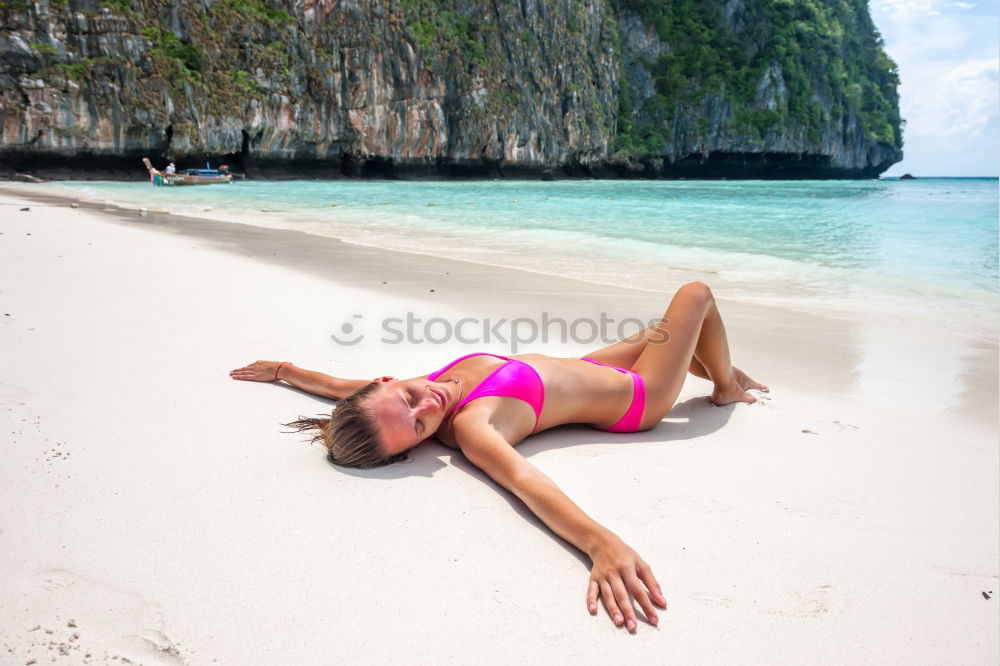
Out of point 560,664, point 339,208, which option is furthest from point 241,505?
point 339,208

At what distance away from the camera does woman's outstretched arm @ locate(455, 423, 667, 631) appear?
1.63 meters

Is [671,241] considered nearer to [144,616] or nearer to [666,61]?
[144,616]

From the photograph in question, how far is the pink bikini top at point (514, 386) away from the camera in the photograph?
255 cm

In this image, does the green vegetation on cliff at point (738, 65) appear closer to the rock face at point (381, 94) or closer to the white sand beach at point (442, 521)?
the rock face at point (381, 94)

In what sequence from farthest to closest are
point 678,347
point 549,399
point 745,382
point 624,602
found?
1. point 745,382
2. point 678,347
3. point 549,399
4. point 624,602

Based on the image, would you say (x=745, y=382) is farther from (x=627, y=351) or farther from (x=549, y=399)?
(x=549, y=399)

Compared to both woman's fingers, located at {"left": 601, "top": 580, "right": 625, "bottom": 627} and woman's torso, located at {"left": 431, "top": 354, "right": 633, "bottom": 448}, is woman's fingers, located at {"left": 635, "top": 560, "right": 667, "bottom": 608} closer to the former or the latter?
woman's fingers, located at {"left": 601, "top": 580, "right": 625, "bottom": 627}

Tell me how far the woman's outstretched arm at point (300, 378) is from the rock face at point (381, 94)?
1407 inches

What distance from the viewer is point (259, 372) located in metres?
3.24

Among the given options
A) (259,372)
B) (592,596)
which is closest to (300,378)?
(259,372)

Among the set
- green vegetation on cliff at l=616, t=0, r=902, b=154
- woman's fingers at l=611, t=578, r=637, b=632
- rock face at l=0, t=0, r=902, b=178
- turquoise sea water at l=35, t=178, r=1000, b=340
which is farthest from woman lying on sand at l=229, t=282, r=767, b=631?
green vegetation on cliff at l=616, t=0, r=902, b=154

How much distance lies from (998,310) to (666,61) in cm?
7074

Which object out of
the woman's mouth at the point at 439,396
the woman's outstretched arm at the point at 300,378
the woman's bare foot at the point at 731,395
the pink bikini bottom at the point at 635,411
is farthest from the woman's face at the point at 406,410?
the woman's bare foot at the point at 731,395

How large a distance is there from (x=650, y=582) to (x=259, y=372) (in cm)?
228
